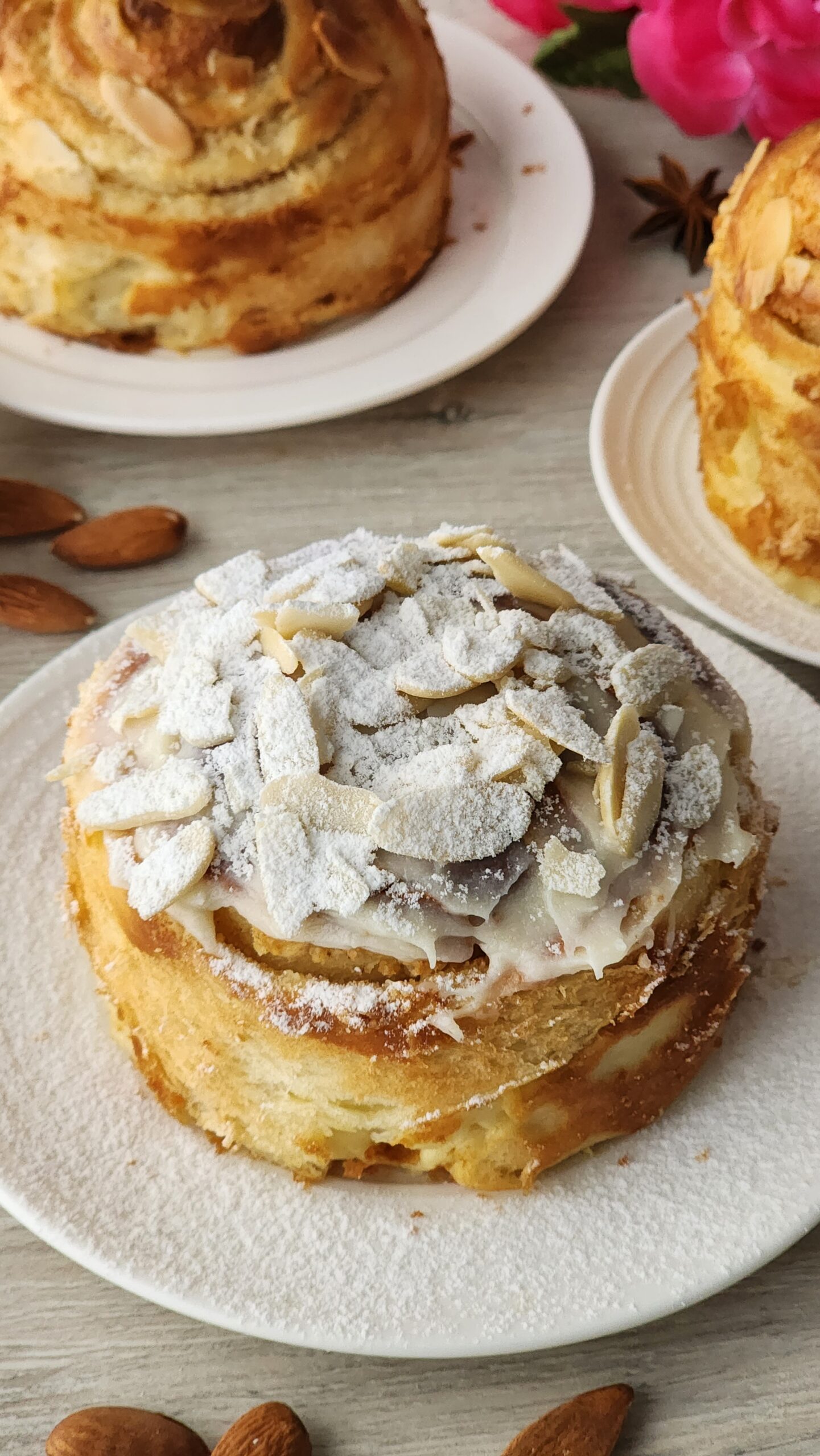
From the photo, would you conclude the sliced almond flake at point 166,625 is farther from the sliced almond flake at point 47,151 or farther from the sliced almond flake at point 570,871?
the sliced almond flake at point 47,151

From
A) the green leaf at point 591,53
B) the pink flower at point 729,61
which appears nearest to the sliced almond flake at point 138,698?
the pink flower at point 729,61

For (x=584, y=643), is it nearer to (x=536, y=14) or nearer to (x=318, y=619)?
(x=318, y=619)

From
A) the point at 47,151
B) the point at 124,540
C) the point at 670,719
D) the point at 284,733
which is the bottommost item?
the point at 124,540

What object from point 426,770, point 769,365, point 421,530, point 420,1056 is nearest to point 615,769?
point 426,770

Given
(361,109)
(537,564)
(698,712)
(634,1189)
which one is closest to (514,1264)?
(634,1189)

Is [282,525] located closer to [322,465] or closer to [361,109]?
[322,465]
